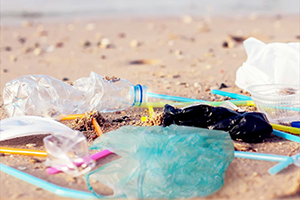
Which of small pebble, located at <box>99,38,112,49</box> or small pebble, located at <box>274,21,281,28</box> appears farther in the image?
small pebble, located at <box>274,21,281,28</box>

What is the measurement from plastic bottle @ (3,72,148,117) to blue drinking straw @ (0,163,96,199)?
3.34 feet

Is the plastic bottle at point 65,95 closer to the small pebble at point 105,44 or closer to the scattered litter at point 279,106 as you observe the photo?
the scattered litter at point 279,106

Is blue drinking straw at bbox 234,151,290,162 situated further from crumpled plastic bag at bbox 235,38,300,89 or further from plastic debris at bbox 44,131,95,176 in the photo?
crumpled plastic bag at bbox 235,38,300,89

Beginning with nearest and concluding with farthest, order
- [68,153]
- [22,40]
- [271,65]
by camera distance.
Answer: [68,153]
[271,65]
[22,40]

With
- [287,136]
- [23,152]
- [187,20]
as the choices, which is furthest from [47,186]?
[187,20]

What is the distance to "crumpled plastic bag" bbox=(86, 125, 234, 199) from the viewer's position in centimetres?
205

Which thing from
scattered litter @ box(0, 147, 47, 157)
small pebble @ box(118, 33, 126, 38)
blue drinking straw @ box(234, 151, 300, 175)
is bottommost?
blue drinking straw @ box(234, 151, 300, 175)

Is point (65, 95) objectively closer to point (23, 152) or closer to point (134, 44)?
point (23, 152)

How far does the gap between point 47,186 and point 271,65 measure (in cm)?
270

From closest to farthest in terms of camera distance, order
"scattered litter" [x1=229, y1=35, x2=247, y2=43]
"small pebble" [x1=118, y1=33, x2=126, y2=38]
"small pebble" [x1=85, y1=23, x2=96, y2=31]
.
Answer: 1. "scattered litter" [x1=229, y1=35, x2=247, y2=43]
2. "small pebble" [x1=118, y1=33, x2=126, y2=38]
3. "small pebble" [x1=85, y1=23, x2=96, y2=31]

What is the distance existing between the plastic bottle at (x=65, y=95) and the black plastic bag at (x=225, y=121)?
0.69 m

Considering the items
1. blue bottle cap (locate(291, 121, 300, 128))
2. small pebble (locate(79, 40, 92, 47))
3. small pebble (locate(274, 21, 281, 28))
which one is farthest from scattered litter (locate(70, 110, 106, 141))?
small pebble (locate(274, 21, 281, 28))

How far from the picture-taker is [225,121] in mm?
2656

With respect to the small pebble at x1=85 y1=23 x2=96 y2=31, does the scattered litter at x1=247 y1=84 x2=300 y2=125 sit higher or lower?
lower
